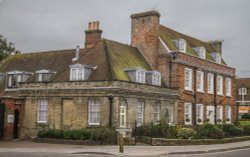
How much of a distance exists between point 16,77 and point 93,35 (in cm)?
763

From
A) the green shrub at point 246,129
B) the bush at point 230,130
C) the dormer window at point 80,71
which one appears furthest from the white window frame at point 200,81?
the dormer window at point 80,71

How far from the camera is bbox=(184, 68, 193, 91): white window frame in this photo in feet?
125

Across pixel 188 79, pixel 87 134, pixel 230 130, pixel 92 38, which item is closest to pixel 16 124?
pixel 87 134

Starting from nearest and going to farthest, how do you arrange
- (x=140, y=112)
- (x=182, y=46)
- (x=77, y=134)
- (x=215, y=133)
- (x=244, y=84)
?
(x=77, y=134) < (x=215, y=133) < (x=140, y=112) < (x=182, y=46) < (x=244, y=84)

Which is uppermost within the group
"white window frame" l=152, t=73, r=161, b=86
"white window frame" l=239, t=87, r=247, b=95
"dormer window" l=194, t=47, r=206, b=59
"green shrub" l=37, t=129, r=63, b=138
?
"dormer window" l=194, t=47, r=206, b=59

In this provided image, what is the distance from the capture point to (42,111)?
33.1 meters

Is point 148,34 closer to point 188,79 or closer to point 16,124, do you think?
point 188,79

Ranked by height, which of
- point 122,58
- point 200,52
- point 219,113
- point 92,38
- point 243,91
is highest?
point 92,38

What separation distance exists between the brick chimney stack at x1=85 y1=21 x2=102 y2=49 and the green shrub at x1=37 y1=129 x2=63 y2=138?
31.2 ft

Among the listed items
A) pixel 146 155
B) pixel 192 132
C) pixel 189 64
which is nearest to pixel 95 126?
pixel 192 132

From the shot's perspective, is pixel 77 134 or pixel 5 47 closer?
pixel 77 134

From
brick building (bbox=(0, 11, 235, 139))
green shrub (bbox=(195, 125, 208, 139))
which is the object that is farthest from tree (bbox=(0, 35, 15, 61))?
green shrub (bbox=(195, 125, 208, 139))

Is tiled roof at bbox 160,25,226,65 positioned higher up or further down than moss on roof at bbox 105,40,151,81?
higher up

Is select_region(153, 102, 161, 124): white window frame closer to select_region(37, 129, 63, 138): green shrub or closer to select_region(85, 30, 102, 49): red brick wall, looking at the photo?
select_region(85, 30, 102, 49): red brick wall
